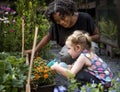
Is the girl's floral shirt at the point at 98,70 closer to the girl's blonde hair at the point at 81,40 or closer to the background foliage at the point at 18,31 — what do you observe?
the girl's blonde hair at the point at 81,40

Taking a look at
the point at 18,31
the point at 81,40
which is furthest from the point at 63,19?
the point at 18,31

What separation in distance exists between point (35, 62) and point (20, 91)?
1155 mm

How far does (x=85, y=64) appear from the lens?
2.98 metres

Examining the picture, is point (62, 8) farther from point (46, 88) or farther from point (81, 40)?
point (46, 88)

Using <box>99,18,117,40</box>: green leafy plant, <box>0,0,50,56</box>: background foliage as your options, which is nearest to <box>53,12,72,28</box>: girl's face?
<box>0,0,50,56</box>: background foliage

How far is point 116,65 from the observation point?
23.2 ft

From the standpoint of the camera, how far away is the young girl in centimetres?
296

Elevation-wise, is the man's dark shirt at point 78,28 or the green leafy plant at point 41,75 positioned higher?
the man's dark shirt at point 78,28

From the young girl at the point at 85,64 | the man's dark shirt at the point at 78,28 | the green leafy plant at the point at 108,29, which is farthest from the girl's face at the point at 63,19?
the green leafy plant at the point at 108,29

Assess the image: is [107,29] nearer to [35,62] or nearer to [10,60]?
[35,62]

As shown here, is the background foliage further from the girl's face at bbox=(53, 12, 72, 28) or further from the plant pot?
the girl's face at bbox=(53, 12, 72, 28)

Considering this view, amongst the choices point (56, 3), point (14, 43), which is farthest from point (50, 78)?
point (14, 43)

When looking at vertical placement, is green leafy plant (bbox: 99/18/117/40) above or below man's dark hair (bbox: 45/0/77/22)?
below

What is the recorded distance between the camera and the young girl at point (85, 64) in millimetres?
2961
